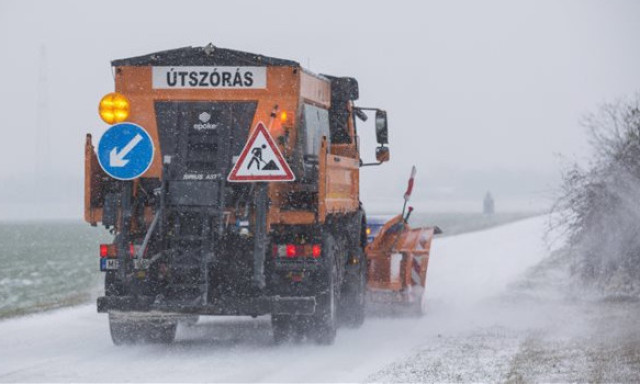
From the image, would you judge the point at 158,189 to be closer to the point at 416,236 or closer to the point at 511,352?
the point at 511,352

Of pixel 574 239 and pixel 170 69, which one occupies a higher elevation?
pixel 170 69

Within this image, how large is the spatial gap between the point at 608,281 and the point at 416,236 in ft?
11.8

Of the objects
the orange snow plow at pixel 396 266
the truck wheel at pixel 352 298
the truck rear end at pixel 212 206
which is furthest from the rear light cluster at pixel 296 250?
the orange snow plow at pixel 396 266

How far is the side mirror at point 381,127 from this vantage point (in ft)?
46.3

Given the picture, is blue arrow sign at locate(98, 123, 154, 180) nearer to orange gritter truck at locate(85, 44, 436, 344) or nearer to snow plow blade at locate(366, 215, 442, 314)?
orange gritter truck at locate(85, 44, 436, 344)

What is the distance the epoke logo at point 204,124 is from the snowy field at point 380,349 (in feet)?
7.69

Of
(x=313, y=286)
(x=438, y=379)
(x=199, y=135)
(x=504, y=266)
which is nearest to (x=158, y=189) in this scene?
(x=199, y=135)

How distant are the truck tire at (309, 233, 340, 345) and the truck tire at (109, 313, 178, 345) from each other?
5.21 ft

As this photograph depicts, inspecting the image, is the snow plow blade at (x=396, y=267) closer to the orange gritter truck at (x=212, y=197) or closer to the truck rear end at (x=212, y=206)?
the orange gritter truck at (x=212, y=197)

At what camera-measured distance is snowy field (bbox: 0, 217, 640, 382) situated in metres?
9.35

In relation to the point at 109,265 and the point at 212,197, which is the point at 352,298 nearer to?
the point at 212,197

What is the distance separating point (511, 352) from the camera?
35.9ft

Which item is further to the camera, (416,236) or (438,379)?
(416,236)

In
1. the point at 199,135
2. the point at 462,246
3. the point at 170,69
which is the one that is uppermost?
the point at 170,69
